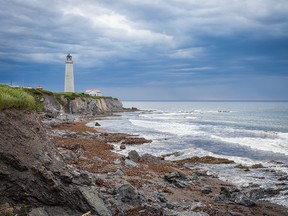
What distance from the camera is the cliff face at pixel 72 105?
64000mm

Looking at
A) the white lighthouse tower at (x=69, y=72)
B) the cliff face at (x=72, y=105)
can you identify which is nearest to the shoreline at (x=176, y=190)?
the cliff face at (x=72, y=105)

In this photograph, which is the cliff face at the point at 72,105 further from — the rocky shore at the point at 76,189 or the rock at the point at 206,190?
the rock at the point at 206,190

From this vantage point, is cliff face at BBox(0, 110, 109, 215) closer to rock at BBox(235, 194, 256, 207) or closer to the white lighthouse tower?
rock at BBox(235, 194, 256, 207)

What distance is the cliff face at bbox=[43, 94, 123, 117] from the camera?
64.0 meters

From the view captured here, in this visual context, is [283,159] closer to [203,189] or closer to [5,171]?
[203,189]

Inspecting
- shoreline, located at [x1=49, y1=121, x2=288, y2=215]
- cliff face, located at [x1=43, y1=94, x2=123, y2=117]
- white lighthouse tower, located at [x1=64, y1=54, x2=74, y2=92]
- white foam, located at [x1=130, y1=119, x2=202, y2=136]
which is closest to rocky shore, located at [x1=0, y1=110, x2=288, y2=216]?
shoreline, located at [x1=49, y1=121, x2=288, y2=215]

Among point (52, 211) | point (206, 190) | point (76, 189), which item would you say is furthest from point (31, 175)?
point (206, 190)

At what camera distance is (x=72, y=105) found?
8638cm

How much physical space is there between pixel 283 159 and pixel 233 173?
7644 millimetres

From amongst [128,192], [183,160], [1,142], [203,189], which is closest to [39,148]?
[1,142]

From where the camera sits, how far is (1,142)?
8.47 m

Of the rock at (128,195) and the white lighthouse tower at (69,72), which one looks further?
the white lighthouse tower at (69,72)

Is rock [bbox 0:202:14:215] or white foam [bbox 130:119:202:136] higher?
rock [bbox 0:202:14:215]

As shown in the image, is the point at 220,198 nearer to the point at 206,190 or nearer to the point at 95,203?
the point at 206,190
